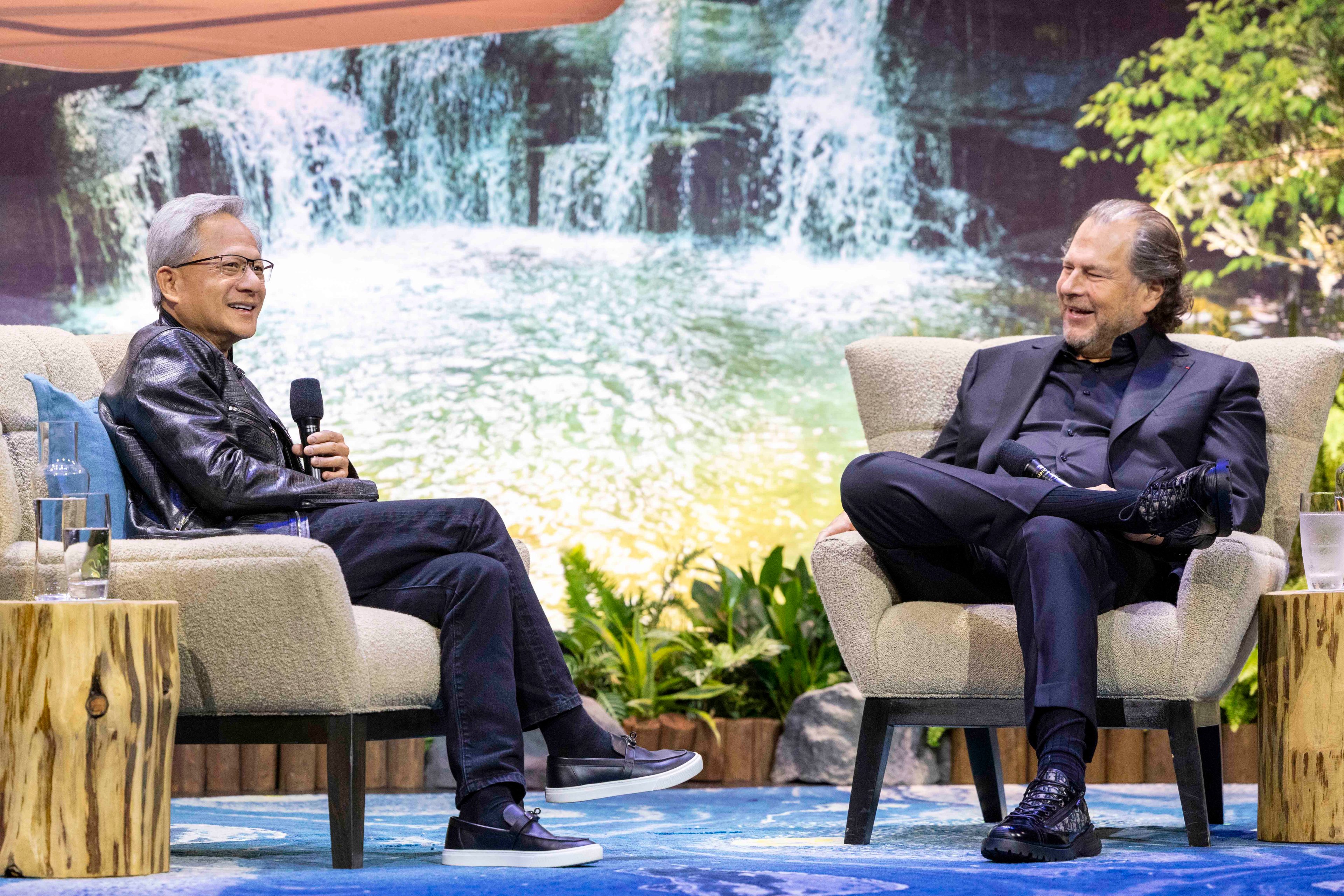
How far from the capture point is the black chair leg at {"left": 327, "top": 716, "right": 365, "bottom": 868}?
2256 millimetres

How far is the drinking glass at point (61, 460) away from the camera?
2.28 m

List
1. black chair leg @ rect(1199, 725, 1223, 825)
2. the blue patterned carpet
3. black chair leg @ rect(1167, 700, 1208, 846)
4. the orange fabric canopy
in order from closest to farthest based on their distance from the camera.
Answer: the blue patterned carpet < black chair leg @ rect(1167, 700, 1208, 846) < black chair leg @ rect(1199, 725, 1223, 825) < the orange fabric canopy

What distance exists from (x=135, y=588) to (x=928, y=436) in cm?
178

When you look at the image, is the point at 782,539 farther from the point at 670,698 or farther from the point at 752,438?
the point at 670,698

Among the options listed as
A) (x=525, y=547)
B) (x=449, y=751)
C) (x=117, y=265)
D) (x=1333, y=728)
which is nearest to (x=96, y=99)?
(x=117, y=265)

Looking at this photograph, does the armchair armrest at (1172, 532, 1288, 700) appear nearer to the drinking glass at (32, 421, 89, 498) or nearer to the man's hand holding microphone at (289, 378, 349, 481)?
the man's hand holding microphone at (289, 378, 349, 481)

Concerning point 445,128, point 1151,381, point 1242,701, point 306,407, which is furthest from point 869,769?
point 445,128

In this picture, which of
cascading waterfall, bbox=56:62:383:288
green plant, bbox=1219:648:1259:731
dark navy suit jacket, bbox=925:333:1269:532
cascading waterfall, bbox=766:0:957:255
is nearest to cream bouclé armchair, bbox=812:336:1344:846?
dark navy suit jacket, bbox=925:333:1269:532

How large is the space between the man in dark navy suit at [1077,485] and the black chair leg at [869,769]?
0.25 m

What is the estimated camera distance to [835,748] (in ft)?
13.8

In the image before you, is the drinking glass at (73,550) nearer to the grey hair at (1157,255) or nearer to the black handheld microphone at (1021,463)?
the black handheld microphone at (1021,463)

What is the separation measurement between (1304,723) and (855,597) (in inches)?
34.1

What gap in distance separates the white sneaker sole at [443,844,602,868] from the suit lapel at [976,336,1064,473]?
122 cm

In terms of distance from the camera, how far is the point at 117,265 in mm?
5418
